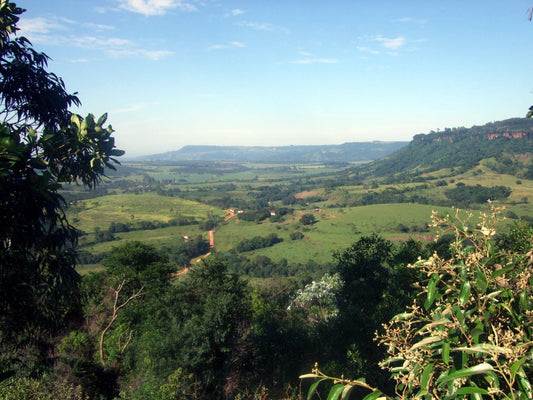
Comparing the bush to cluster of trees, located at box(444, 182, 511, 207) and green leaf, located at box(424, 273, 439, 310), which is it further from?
green leaf, located at box(424, 273, 439, 310)

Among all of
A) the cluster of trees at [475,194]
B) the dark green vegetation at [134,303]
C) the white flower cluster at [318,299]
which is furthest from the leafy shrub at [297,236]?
the white flower cluster at [318,299]

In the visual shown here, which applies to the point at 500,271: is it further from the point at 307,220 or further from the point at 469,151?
the point at 469,151

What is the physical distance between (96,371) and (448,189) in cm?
9792

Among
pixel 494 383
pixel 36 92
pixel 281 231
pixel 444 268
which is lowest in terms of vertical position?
pixel 281 231

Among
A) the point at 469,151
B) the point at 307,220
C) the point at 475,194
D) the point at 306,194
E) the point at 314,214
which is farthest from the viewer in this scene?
the point at 469,151

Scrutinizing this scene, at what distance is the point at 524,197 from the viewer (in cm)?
6700

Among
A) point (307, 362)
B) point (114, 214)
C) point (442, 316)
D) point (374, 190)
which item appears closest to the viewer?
point (442, 316)

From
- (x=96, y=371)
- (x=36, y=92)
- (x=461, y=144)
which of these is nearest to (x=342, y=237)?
(x=96, y=371)

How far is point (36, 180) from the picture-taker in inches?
118

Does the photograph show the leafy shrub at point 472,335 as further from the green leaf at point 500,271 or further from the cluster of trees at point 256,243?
the cluster of trees at point 256,243

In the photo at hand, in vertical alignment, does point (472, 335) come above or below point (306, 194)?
above

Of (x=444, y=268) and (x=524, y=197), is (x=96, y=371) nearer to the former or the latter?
(x=444, y=268)

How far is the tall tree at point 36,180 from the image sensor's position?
300 centimetres

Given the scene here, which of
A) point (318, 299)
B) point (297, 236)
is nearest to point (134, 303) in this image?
point (318, 299)
